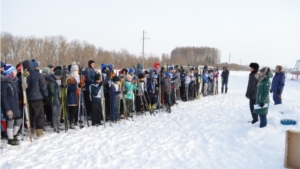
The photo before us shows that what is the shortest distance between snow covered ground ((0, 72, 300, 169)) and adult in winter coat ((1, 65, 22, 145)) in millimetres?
345

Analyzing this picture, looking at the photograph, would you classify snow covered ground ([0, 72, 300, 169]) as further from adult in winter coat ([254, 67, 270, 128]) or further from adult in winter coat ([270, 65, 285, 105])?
adult in winter coat ([270, 65, 285, 105])

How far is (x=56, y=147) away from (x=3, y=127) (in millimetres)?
1426

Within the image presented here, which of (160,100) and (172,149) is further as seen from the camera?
(160,100)

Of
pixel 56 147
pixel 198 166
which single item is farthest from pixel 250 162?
pixel 56 147

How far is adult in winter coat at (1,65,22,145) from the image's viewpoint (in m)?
4.75

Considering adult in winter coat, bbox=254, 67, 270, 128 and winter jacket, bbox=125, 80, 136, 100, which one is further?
winter jacket, bbox=125, 80, 136, 100

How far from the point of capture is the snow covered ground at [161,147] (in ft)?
13.5

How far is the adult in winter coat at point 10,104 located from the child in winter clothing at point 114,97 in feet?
9.05

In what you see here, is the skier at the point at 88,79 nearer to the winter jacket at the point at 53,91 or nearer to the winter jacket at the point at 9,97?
the winter jacket at the point at 53,91

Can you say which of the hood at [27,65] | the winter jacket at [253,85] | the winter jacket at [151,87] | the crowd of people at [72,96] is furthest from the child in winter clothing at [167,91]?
A: the hood at [27,65]

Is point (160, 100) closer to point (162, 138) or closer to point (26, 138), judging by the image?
point (162, 138)

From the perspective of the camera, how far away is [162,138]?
18.2ft

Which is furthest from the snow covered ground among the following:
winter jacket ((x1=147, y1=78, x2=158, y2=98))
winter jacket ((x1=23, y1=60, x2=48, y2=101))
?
winter jacket ((x1=147, y1=78, x2=158, y2=98))

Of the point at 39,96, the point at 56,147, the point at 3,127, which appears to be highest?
the point at 39,96
